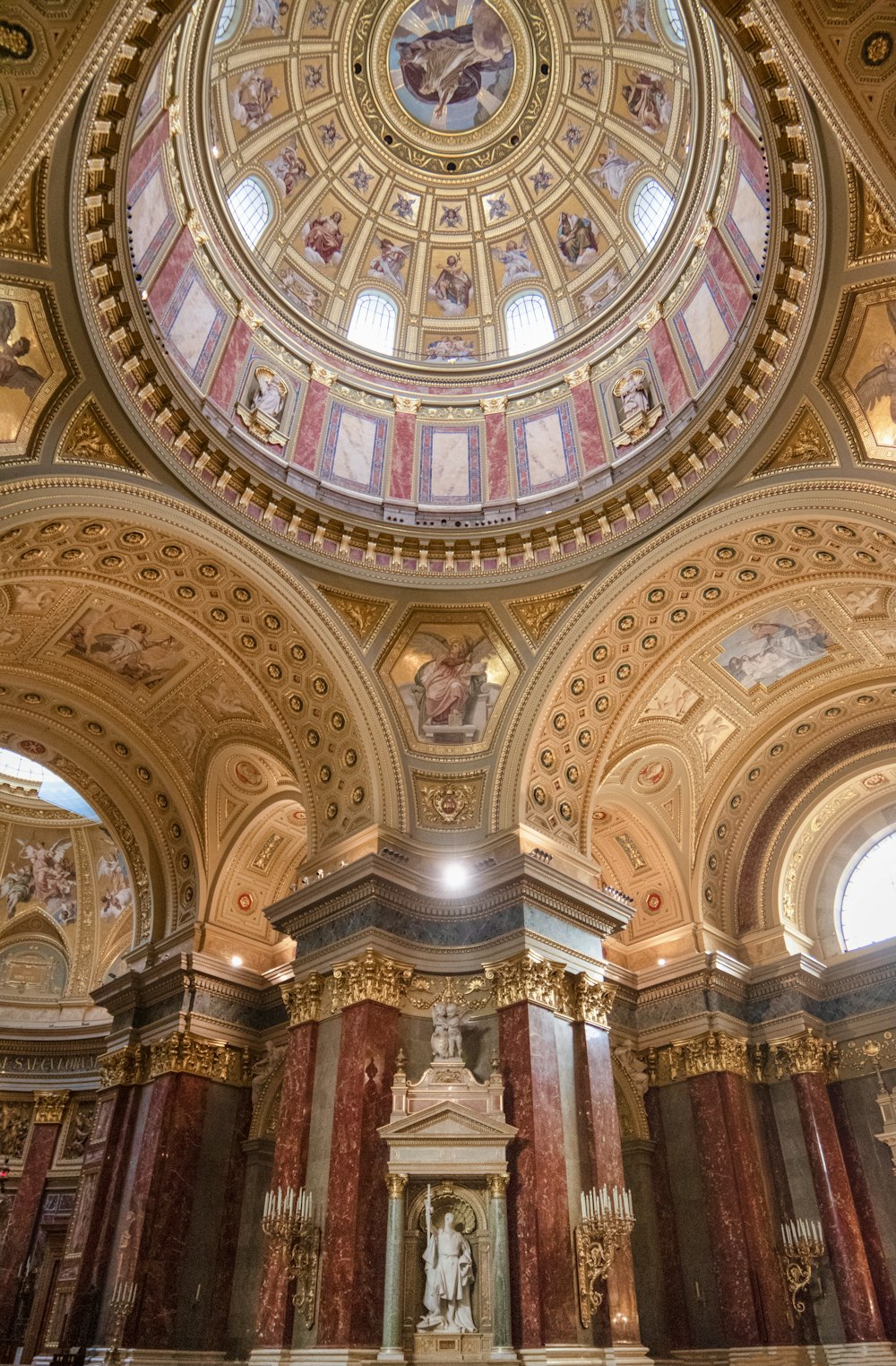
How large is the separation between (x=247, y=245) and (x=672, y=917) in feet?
54.4

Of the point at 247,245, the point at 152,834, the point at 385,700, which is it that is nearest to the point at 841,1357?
the point at 385,700

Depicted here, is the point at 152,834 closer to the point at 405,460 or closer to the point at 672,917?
the point at 405,460

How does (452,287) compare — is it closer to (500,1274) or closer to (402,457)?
(402,457)

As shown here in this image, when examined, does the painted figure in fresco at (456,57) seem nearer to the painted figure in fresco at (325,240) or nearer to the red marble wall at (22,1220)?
the painted figure in fresco at (325,240)

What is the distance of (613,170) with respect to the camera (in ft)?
68.3

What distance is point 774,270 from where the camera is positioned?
1407 cm

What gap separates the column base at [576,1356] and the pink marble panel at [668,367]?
1494cm

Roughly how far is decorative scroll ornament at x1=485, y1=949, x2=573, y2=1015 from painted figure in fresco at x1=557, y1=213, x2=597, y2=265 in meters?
15.1

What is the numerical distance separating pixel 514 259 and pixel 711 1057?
17828mm

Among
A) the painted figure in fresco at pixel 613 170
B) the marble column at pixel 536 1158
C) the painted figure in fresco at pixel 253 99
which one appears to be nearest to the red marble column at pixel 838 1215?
the marble column at pixel 536 1158

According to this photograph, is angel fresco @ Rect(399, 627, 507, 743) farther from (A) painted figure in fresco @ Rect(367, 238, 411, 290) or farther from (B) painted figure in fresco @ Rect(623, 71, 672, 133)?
(B) painted figure in fresco @ Rect(623, 71, 672, 133)

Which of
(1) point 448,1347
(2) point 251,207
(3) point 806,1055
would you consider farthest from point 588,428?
(1) point 448,1347

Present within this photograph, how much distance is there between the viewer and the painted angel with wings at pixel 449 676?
19.0m

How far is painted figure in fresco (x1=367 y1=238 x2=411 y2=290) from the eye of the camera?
2253 centimetres
